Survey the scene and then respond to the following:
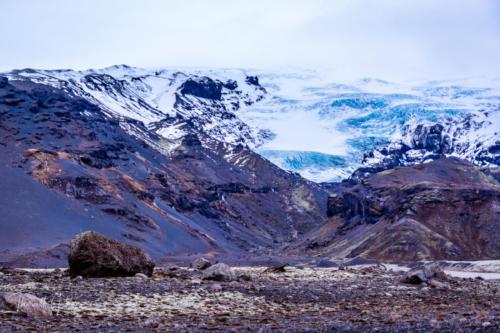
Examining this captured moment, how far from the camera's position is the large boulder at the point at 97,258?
34750 mm

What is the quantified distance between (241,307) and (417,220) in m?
102

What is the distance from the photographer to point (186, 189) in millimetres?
195125

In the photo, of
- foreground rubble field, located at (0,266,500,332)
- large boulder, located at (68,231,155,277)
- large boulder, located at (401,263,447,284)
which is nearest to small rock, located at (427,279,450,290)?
large boulder, located at (401,263,447,284)

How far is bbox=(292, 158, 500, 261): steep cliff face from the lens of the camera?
112875mm

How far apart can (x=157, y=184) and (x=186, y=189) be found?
17.0m

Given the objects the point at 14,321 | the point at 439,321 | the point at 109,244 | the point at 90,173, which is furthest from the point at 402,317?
the point at 90,173

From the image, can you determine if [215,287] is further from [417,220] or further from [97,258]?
[417,220]

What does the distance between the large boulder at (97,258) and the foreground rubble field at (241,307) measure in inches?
45.5

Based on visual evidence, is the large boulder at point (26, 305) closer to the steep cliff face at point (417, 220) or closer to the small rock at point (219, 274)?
the small rock at point (219, 274)

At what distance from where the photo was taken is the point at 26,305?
68.7 ft

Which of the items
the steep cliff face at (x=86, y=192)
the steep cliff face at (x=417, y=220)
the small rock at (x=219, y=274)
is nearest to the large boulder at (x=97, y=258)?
the small rock at (x=219, y=274)

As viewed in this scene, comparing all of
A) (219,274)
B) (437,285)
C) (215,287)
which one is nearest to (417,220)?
(437,285)

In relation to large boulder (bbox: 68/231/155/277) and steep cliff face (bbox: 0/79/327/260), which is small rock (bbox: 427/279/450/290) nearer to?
large boulder (bbox: 68/231/155/277)

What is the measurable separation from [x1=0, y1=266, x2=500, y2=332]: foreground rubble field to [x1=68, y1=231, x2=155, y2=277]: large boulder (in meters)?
1.15
